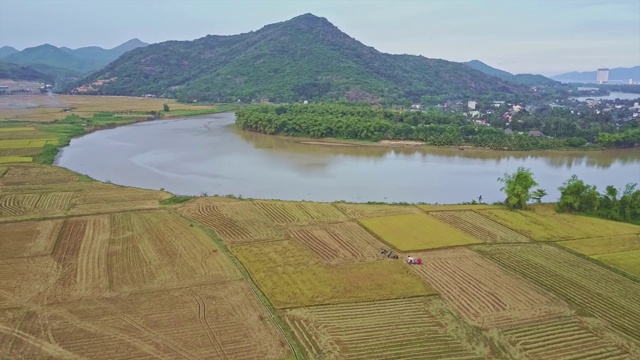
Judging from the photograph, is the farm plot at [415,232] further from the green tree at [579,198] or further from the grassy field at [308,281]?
the green tree at [579,198]

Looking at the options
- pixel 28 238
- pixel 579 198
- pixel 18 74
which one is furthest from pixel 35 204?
pixel 18 74

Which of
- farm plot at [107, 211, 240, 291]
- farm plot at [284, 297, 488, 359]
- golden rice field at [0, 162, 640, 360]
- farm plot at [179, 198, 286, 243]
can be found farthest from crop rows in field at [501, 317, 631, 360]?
farm plot at [179, 198, 286, 243]

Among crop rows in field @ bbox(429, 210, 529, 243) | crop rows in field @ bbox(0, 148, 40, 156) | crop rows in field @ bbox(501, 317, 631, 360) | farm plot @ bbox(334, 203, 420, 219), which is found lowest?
crop rows in field @ bbox(501, 317, 631, 360)

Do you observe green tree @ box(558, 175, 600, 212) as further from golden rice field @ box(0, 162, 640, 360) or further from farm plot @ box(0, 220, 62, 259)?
farm plot @ box(0, 220, 62, 259)

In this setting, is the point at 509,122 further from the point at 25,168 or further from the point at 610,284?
the point at 25,168

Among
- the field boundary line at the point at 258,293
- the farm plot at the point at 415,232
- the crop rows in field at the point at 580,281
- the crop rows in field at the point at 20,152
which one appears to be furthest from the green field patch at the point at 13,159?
the crop rows in field at the point at 580,281

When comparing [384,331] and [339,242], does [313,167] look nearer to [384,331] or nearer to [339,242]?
[339,242]
